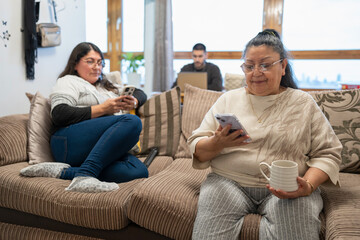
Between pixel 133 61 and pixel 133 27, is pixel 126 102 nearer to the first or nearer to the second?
pixel 133 61

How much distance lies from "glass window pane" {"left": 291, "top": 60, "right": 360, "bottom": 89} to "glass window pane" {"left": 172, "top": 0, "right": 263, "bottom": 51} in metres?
0.93

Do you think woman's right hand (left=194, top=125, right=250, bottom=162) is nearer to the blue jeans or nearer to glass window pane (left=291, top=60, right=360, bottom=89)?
the blue jeans

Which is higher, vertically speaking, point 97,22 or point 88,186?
point 97,22

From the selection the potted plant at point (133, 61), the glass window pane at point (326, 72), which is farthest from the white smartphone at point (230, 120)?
the potted plant at point (133, 61)

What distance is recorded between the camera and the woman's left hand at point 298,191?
3.88 feet

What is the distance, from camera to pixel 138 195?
1454 millimetres

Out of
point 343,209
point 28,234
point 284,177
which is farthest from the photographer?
point 28,234

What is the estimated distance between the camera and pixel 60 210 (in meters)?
1.55

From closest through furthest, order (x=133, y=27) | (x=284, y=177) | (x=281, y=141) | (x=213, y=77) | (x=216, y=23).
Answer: (x=284, y=177)
(x=281, y=141)
(x=213, y=77)
(x=216, y=23)
(x=133, y=27)

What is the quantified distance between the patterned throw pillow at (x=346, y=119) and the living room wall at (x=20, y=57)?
2529mm

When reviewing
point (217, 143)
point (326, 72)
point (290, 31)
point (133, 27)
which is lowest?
point (217, 143)

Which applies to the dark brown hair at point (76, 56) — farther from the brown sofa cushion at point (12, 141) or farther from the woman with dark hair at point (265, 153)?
the woman with dark hair at point (265, 153)

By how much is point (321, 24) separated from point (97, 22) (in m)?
3.69

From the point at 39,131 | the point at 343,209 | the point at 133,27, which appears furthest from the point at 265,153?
the point at 133,27
